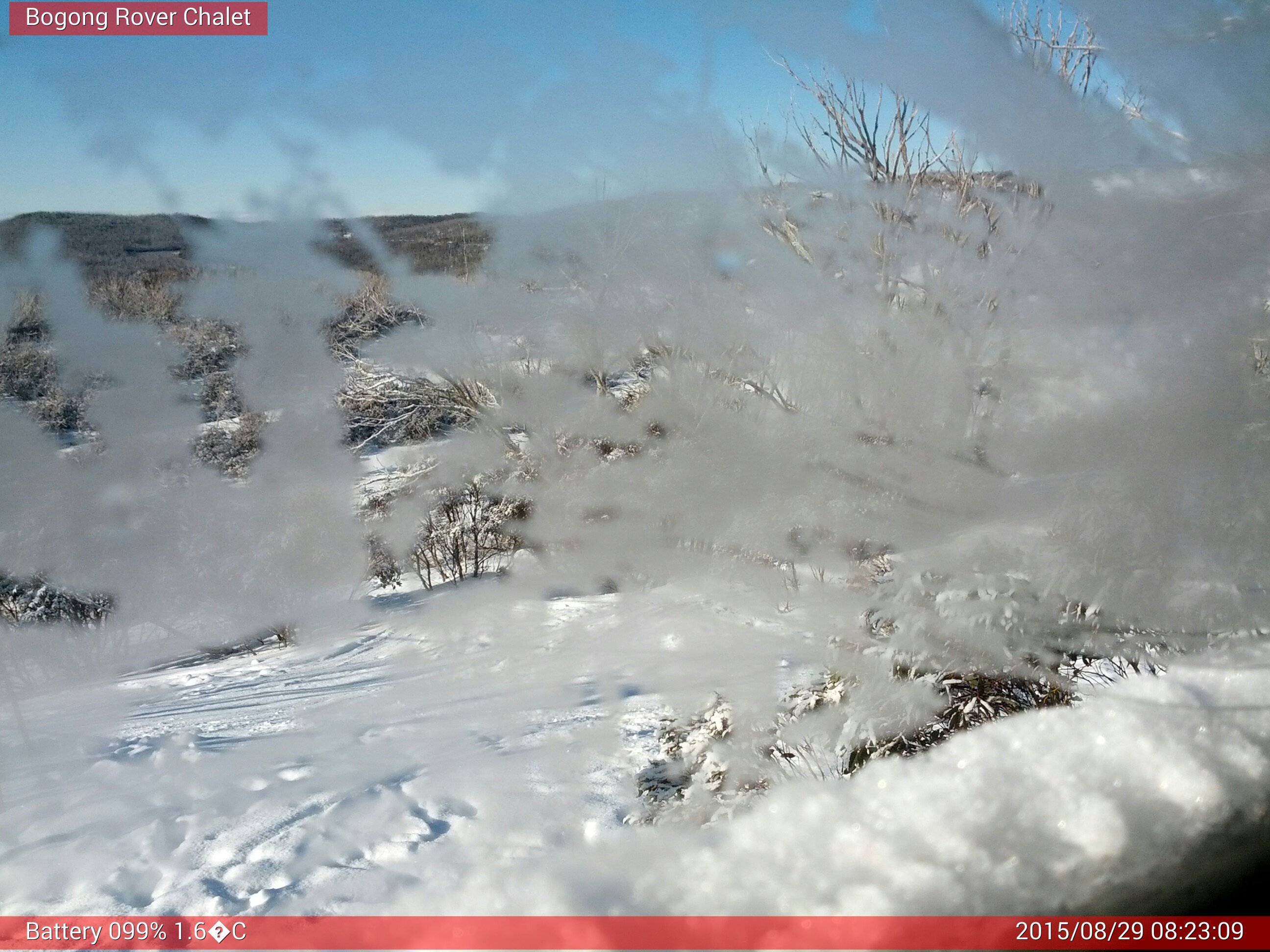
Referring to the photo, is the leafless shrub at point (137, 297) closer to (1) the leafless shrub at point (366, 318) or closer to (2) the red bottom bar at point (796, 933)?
(1) the leafless shrub at point (366, 318)

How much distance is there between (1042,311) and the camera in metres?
1.42

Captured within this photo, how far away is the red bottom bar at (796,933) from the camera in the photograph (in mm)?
513

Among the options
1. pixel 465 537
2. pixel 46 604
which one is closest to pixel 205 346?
pixel 46 604

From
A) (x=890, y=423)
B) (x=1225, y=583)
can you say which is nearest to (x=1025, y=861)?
(x=1225, y=583)

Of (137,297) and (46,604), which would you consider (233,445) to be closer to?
(137,297)

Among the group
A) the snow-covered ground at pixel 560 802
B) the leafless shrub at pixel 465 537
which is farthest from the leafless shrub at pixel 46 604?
the leafless shrub at pixel 465 537

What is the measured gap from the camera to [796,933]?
1.79 ft

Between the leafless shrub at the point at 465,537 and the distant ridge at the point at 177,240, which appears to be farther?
the leafless shrub at the point at 465,537

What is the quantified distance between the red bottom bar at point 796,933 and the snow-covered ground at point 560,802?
1 cm

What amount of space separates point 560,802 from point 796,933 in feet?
2.41

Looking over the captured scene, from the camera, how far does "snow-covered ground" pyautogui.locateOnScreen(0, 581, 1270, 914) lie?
0.59 metres

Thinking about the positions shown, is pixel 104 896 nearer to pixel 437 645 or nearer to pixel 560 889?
pixel 560 889

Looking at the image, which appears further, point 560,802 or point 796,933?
point 560,802

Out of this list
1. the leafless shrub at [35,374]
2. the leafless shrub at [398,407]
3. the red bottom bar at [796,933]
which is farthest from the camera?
the leafless shrub at [398,407]
